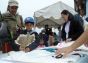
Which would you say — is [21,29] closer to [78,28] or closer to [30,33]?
[30,33]

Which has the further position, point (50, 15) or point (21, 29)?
point (50, 15)

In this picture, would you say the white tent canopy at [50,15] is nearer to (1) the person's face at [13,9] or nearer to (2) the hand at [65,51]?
(1) the person's face at [13,9]

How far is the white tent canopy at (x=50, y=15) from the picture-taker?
10657 millimetres

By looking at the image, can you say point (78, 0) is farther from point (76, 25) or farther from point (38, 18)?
point (38, 18)

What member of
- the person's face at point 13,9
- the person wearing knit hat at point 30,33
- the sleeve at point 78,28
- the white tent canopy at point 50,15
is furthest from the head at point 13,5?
the white tent canopy at point 50,15

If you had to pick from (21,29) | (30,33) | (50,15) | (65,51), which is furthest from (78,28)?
(50,15)

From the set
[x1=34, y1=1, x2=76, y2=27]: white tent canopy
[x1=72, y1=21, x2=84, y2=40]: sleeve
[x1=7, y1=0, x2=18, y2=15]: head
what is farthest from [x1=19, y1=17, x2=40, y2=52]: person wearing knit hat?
[x1=34, y1=1, x2=76, y2=27]: white tent canopy

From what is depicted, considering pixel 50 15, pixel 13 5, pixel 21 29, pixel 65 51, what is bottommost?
pixel 50 15

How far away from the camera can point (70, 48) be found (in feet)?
6.21

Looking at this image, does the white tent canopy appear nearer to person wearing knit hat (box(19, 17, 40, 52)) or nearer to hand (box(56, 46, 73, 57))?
person wearing knit hat (box(19, 17, 40, 52))

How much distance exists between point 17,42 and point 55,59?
135cm

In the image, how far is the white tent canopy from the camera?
10.7 meters

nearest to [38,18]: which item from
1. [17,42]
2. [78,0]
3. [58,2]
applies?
[58,2]

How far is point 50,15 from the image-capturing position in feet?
35.7
